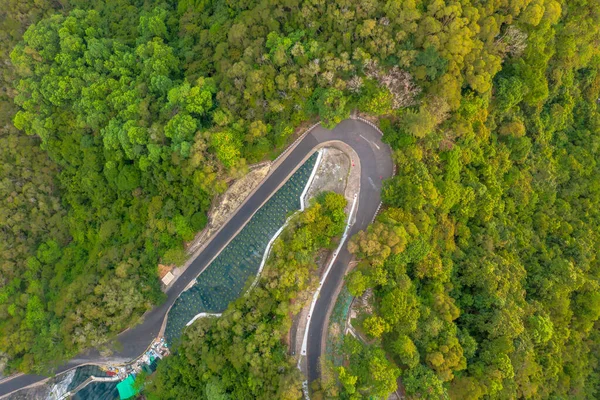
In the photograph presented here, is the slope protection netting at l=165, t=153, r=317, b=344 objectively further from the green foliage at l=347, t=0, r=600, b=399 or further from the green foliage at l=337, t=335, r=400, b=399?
the green foliage at l=337, t=335, r=400, b=399

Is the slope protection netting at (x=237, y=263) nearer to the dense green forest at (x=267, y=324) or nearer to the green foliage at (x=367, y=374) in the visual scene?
the dense green forest at (x=267, y=324)

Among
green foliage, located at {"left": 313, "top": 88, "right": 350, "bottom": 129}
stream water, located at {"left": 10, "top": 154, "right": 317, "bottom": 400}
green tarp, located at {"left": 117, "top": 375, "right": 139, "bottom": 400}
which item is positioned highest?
green foliage, located at {"left": 313, "top": 88, "right": 350, "bottom": 129}

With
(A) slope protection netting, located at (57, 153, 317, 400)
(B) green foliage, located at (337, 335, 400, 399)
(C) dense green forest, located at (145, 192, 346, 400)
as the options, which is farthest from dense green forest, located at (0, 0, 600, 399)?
(A) slope protection netting, located at (57, 153, 317, 400)

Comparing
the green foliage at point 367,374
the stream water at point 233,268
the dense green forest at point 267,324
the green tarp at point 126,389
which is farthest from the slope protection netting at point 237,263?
the green foliage at point 367,374

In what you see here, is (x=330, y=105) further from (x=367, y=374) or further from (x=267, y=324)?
(x=367, y=374)

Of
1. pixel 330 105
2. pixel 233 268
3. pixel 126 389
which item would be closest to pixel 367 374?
pixel 233 268

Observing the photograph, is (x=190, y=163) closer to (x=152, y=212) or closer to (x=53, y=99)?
(x=152, y=212)
